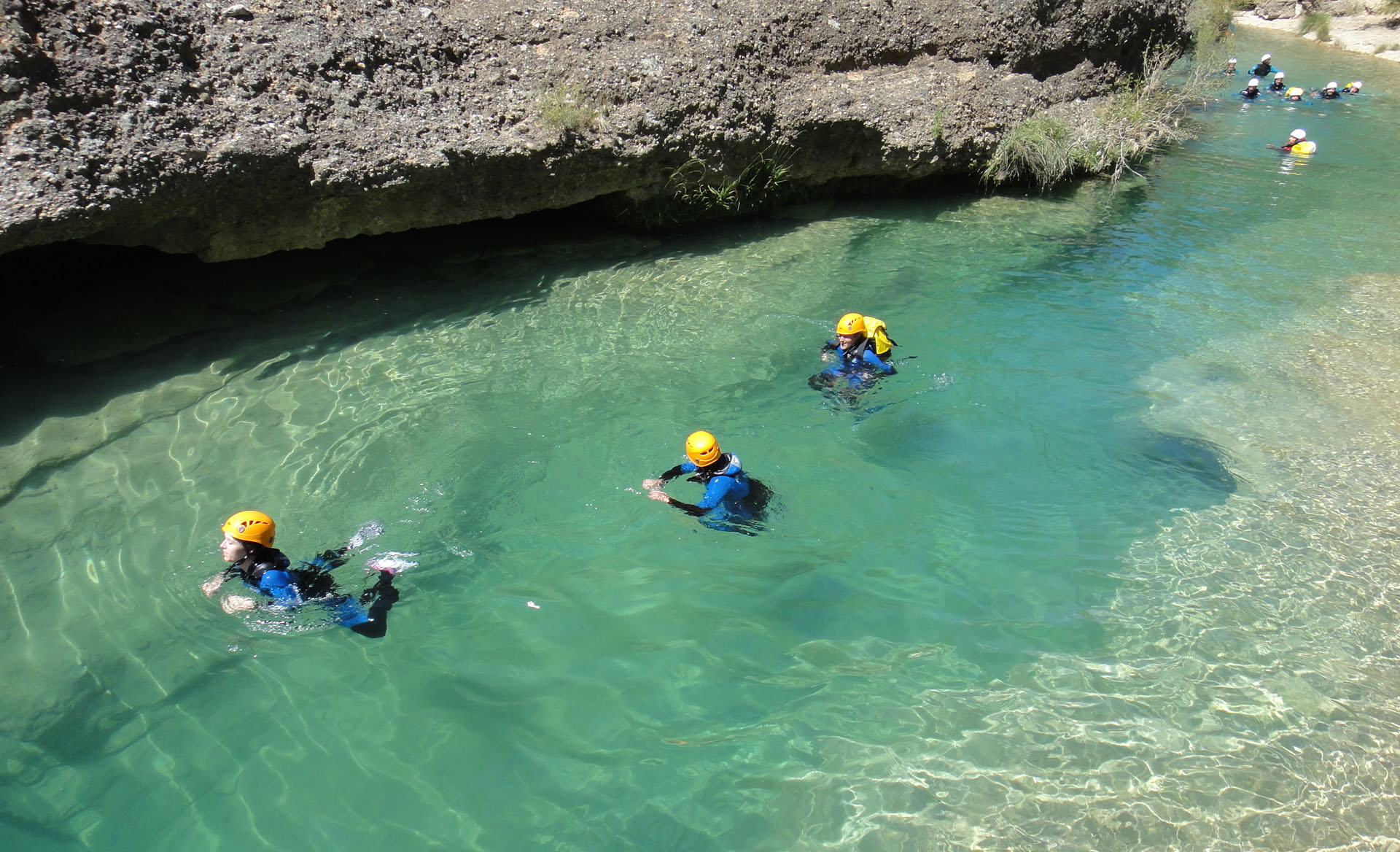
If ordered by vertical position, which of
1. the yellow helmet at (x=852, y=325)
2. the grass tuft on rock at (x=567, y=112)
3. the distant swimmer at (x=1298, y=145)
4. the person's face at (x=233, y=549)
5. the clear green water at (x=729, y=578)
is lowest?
the clear green water at (x=729, y=578)

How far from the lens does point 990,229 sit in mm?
A: 10188

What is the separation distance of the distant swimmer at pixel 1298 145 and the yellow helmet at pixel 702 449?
13.5 m

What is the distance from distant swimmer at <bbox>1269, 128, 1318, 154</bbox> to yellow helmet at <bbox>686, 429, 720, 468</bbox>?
13486mm

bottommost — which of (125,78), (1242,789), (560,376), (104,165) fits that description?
(1242,789)

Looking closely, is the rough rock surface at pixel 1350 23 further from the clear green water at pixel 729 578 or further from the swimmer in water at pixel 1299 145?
the clear green water at pixel 729 578

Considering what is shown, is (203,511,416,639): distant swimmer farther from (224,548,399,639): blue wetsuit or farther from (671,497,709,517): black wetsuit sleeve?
(671,497,709,517): black wetsuit sleeve

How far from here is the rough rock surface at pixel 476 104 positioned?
234 inches

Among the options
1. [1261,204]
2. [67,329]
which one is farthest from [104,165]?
[1261,204]

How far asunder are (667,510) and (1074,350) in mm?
4386

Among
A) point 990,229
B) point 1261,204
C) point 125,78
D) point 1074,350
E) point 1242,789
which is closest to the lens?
point 1242,789

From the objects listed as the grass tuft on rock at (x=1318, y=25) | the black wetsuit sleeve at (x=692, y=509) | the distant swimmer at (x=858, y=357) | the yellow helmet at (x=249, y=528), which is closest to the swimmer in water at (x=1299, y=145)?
the distant swimmer at (x=858, y=357)

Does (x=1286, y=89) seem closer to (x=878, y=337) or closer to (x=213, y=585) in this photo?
(x=878, y=337)

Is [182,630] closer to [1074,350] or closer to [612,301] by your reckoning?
[612,301]

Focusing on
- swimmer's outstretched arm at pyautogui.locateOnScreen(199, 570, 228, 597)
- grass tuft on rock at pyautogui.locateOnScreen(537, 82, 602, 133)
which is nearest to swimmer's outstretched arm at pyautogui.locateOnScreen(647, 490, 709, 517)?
swimmer's outstretched arm at pyautogui.locateOnScreen(199, 570, 228, 597)
